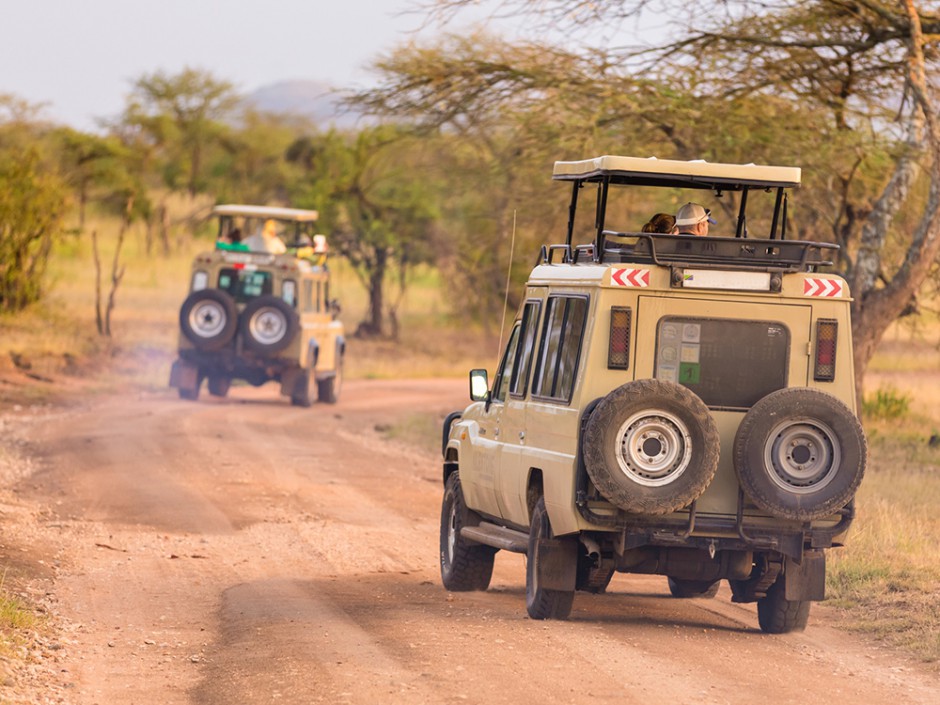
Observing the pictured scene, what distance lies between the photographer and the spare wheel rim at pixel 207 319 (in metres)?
22.6

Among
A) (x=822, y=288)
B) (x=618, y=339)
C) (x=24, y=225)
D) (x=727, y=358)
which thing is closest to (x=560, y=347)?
(x=618, y=339)

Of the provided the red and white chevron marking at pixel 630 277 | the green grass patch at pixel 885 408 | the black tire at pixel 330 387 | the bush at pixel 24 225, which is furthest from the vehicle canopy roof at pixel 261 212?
the red and white chevron marking at pixel 630 277

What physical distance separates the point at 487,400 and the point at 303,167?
40.4m

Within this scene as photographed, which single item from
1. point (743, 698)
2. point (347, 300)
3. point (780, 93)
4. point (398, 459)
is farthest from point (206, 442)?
point (347, 300)

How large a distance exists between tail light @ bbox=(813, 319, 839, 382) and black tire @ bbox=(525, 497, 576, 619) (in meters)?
1.62

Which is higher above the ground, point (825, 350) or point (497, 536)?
point (825, 350)

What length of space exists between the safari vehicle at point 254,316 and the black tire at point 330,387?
0.68 m

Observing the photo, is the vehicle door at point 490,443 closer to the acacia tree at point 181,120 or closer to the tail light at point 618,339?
the tail light at point 618,339

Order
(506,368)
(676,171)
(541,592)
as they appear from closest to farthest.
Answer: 1. (541,592)
2. (676,171)
3. (506,368)

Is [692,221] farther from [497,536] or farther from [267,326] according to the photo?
[267,326]

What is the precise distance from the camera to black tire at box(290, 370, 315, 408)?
23703 millimetres

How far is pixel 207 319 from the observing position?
74.5ft

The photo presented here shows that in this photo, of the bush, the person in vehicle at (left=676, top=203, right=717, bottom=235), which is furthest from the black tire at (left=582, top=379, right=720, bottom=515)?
the bush

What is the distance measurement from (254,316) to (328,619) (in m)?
14.5
